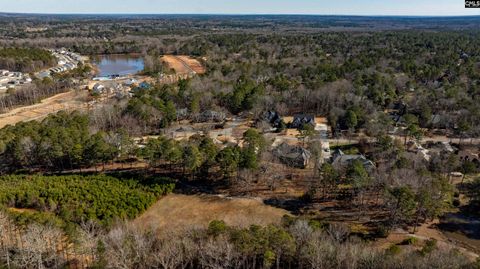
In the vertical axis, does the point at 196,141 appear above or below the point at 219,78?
below

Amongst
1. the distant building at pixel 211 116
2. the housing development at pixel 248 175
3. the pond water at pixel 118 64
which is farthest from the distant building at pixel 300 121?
the pond water at pixel 118 64

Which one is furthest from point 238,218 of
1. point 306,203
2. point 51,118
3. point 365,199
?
point 51,118

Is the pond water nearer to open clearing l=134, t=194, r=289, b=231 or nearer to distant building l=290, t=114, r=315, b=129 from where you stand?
distant building l=290, t=114, r=315, b=129

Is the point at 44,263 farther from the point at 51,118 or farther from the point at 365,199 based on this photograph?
the point at 51,118

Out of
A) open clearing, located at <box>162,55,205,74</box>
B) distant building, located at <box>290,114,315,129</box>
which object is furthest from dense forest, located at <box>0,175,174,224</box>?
open clearing, located at <box>162,55,205,74</box>

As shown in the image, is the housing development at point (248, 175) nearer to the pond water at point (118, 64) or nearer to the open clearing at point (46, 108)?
the open clearing at point (46, 108)

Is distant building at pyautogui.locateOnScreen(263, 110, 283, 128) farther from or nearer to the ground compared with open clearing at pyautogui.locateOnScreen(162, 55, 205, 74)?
nearer to the ground
